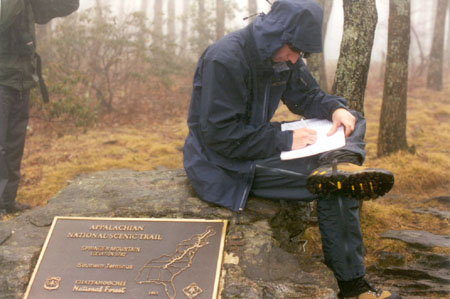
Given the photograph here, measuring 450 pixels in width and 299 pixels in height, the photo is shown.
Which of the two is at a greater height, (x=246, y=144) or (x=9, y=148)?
(x=246, y=144)

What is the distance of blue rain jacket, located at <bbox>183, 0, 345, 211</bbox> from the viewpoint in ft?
8.69

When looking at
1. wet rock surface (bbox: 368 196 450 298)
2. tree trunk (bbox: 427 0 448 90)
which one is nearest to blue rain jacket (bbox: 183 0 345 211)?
wet rock surface (bbox: 368 196 450 298)

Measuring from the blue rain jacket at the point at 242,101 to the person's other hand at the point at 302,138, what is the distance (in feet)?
0.11

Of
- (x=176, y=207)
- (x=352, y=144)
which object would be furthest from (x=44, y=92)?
(x=352, y=144)

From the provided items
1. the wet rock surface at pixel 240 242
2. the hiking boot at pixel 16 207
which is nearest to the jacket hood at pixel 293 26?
the wet rock surface at pixel 240 242

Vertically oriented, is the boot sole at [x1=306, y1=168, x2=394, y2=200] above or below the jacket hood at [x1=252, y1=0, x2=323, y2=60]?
below

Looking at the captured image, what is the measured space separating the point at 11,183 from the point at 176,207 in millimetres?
2419

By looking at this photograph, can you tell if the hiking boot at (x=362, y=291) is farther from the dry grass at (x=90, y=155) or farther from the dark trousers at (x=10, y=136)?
the dry grass at (x=90, y=155)

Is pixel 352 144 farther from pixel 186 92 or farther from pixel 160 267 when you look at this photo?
pixel 186 92

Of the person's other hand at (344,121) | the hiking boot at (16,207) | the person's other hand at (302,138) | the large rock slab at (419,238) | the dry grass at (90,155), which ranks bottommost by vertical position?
the dry grass at (90,155)

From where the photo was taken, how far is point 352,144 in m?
2.79

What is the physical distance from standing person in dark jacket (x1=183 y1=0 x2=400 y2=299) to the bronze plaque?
0.36 m

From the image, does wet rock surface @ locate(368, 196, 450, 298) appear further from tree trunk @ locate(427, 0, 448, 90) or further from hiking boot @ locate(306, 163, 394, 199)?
tree trunk @ locate(427, 0, 448, 90)

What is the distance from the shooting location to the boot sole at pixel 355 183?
228 cm
